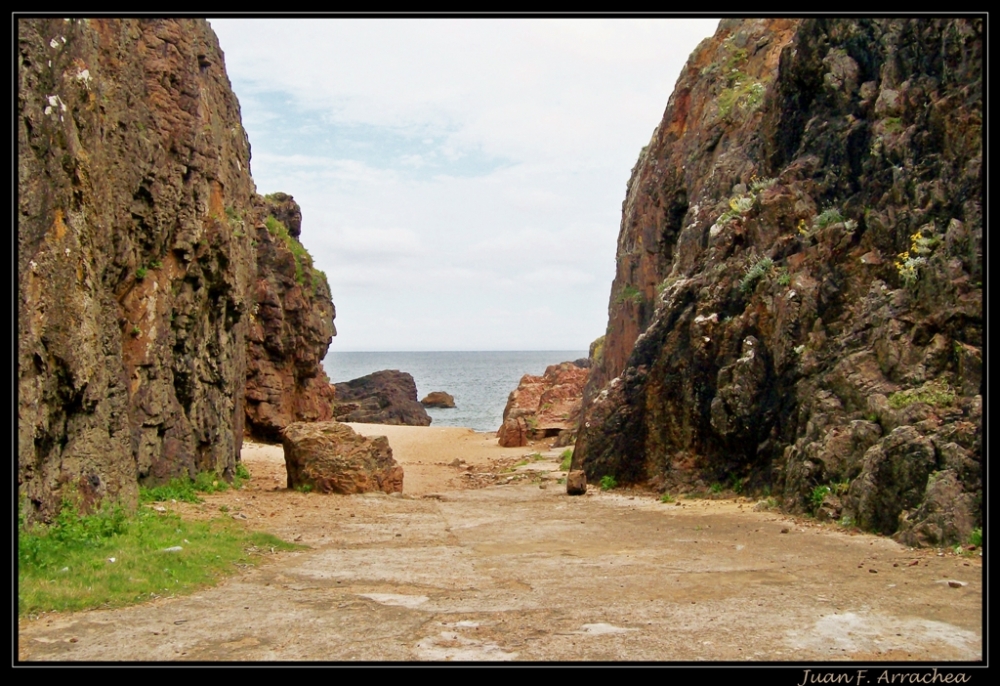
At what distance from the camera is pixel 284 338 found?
107 ft

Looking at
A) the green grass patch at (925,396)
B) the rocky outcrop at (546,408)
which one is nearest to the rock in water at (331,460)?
the green grass patch at (925,396)

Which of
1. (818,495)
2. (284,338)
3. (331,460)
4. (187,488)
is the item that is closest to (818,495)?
(818,495)

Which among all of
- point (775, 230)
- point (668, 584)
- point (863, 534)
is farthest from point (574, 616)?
point (775, 230)

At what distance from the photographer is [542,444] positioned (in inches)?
1480

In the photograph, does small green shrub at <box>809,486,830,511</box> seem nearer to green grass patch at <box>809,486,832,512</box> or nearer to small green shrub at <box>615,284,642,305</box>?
green grass patch at <box>809,486,832,512</box>

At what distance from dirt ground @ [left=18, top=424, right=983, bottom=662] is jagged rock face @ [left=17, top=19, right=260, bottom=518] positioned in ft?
8.99

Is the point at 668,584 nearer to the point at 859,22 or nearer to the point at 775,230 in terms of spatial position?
the point at 775,230

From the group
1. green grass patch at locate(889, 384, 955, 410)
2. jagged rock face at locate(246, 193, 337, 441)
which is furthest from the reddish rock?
jagged rock face at locate(246, 193, 337, 441)

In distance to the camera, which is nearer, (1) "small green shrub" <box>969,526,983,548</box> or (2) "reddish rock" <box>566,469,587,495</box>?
(1) "small green shrub" <box>969,526,983,548</box>

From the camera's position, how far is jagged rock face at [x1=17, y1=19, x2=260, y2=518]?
34.1 ft

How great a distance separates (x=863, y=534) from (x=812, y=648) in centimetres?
574

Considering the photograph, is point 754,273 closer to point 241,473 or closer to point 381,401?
point 241,473

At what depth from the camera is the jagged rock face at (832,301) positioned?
462 inches

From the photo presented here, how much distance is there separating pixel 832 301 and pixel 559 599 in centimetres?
959
